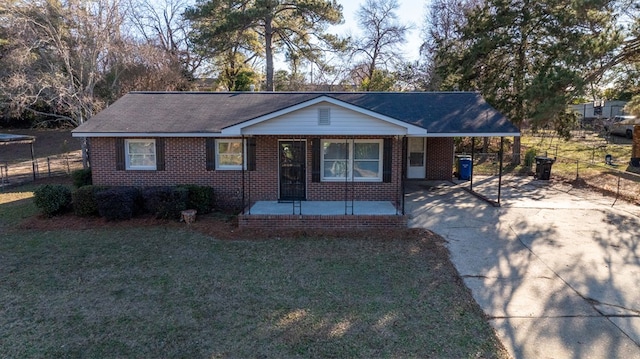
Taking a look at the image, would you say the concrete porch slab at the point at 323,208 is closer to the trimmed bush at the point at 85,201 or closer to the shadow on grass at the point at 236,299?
the shadow on grass at the point at 236,299

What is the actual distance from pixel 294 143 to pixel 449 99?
22.6ft

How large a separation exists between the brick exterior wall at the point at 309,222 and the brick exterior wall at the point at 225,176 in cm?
190

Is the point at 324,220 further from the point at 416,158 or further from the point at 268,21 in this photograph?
the point at 268,21

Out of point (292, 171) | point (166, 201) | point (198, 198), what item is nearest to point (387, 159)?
point (292, 171)

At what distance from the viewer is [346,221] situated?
993cm

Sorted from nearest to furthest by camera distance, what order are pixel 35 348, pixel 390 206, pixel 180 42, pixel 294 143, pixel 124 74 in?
pixel 35 348, pixel 390 206, pixel 294 143, pixel 124 74, pixel 180 42

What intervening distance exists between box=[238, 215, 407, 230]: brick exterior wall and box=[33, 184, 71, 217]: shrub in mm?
5304

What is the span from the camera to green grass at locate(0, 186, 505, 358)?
4.96 metres

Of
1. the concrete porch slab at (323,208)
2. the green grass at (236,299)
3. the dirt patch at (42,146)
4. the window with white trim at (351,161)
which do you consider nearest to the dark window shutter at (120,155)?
the green grass at (236,299)

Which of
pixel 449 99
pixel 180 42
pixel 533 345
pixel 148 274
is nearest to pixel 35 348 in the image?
pixel 148 274

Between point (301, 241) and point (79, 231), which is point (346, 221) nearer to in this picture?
point (301, 241)

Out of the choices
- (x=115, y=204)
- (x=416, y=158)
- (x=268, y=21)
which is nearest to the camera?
(x=115, y=204)

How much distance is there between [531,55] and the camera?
19.0m

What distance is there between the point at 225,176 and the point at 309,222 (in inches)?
134
